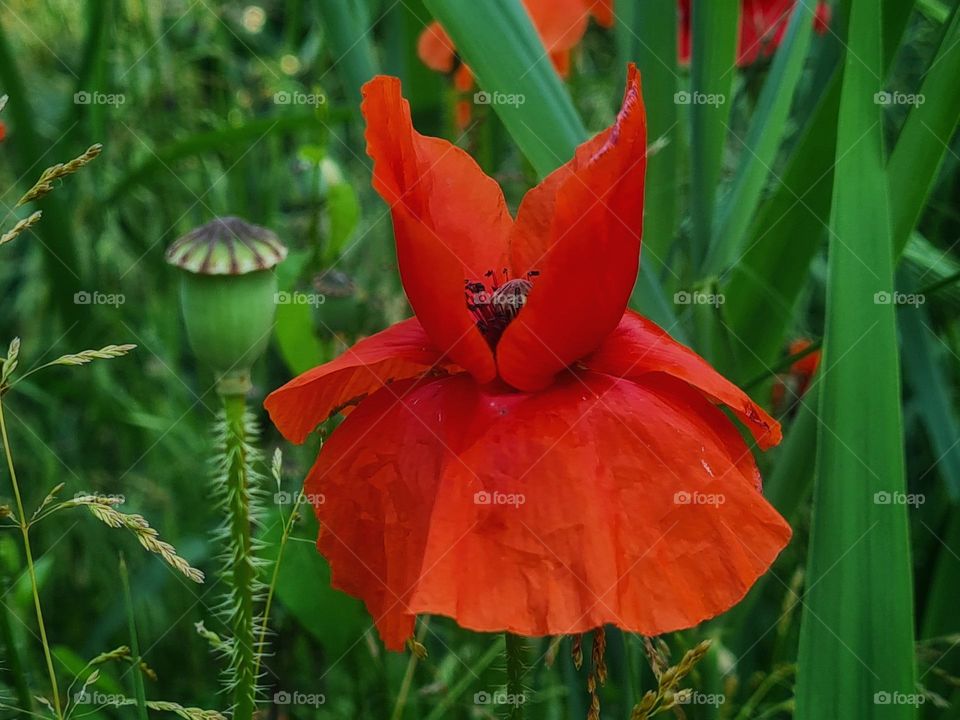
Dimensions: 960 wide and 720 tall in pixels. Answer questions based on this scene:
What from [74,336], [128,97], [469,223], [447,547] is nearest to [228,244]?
[469,223]

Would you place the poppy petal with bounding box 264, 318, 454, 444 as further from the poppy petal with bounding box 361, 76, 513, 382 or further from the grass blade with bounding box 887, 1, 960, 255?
the grass blade with bounding box 887, 1, 960, 255

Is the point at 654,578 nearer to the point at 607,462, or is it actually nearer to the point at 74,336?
the point at 607,462

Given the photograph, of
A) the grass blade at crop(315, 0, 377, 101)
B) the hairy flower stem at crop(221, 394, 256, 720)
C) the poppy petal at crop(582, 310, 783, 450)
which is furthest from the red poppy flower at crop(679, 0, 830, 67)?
the hairy flower stem at crop(221, 394, 256, 720)

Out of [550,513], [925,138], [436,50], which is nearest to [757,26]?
[436,50]

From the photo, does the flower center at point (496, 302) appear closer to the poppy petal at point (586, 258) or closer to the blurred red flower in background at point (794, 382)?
the poppy petal at point (586, 258)

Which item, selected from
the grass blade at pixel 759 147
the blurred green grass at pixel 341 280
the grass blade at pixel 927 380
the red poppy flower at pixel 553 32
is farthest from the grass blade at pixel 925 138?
the red poppy flower at pixel 553 32

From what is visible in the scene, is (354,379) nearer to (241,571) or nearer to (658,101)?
(241,571)
